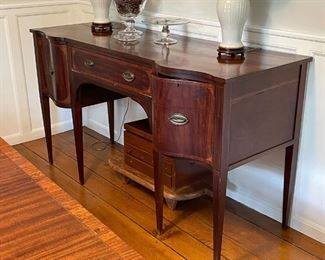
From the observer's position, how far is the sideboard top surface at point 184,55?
1.60 m

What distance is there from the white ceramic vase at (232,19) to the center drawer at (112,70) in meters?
0.33

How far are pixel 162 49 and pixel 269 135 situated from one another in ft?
1.95

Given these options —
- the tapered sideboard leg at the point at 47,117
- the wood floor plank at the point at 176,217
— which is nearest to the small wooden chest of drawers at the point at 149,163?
the wood floor plank at the point at 176,217

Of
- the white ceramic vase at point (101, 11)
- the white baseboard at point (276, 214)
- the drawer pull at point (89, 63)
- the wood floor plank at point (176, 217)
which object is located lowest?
the wood floor plank at point (176, 217)

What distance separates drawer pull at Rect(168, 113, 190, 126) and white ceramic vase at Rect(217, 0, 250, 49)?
35 centimetres

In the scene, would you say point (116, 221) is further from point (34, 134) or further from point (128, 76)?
point (34, 134)

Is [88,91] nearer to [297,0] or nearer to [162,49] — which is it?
[162,49]

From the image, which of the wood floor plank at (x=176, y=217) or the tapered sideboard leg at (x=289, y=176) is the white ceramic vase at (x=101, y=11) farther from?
the tapered sideboard leg at (x=289, y=176)

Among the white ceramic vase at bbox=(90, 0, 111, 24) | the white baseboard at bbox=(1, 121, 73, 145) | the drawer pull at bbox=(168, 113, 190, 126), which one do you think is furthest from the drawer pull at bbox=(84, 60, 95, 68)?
the white baseboard at bbox=(1, 121, 73, 145)

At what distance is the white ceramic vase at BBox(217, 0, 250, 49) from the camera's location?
66.6 inches

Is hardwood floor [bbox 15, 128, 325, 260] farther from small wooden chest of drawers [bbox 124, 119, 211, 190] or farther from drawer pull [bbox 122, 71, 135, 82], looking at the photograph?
drawer pull [bbox 122, 71, 135, 82]

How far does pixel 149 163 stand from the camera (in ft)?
7.47

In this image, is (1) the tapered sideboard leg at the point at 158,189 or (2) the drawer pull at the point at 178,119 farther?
(1) the tapered sideboard leg at the point at 158,189

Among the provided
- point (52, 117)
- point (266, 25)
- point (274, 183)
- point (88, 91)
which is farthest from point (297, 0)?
point (52, 117)
